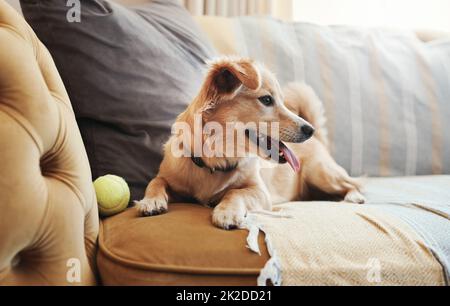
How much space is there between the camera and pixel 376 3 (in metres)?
2.40

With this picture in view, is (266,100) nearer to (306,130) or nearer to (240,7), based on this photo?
(306,130)

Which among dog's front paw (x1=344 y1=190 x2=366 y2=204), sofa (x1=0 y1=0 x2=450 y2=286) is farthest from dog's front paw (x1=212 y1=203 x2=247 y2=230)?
dog's front paw (x1=344 y1=190 x2=366 y2=204)

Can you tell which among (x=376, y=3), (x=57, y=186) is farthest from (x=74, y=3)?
(x=376, y=3)

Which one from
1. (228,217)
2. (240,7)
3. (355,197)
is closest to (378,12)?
(240,7)

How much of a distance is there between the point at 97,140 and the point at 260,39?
31.4 inches

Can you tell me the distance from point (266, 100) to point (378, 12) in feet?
5.04

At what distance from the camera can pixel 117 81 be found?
1.17 metres

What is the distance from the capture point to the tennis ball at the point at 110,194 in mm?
1023

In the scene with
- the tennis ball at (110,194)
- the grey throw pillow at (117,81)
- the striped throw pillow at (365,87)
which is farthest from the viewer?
the striped throw pillow at (365,87)

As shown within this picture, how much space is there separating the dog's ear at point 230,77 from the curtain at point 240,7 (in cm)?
106

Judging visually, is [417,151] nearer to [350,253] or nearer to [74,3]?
[350,253]

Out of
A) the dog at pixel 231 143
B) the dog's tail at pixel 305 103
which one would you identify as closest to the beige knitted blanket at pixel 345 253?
the dog at pixel 231 143

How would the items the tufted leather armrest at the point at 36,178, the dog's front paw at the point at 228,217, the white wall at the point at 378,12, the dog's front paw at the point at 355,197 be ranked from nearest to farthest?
the tufted leather armrest at the point at 36,178
the dog's front paw at the point at 228,217
the dog's front paw at the point at 355,197
the white wall at the point at 378,12

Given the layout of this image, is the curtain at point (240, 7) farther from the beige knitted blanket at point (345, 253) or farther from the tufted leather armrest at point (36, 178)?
the beige knitted blanket at point (345, 253)
